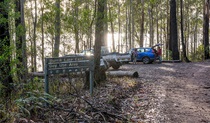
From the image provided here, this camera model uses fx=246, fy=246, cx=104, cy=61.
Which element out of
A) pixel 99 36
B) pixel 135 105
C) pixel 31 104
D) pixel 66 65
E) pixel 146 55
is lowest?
pixel 135 105

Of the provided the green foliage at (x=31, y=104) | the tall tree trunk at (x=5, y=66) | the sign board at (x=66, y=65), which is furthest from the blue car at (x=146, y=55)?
the green foliage at (x=31, y=104)

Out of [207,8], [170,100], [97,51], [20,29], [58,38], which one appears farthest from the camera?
[207,8]

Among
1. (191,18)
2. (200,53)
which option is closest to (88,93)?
(200,53)

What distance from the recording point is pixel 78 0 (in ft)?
33.0

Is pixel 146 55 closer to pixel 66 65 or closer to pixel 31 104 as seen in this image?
pixel 66 65

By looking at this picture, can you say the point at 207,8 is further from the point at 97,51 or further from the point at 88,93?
the point at 88,93

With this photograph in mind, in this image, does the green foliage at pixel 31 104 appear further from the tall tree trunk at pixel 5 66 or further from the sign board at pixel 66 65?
the sign board at pixel 66 65

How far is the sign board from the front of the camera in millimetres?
5941

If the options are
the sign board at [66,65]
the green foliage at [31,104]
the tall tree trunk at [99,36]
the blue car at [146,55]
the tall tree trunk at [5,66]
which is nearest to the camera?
the green foliage at [31,104]

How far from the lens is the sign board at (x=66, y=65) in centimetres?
594

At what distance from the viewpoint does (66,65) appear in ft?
21.4

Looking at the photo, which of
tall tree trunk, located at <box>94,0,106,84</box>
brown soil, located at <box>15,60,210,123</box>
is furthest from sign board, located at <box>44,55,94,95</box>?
tall tree trunk, located at <box>94,0,106,84</box>

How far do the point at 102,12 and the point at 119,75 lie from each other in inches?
142

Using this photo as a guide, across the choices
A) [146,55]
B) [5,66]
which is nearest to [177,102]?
[5,66]
